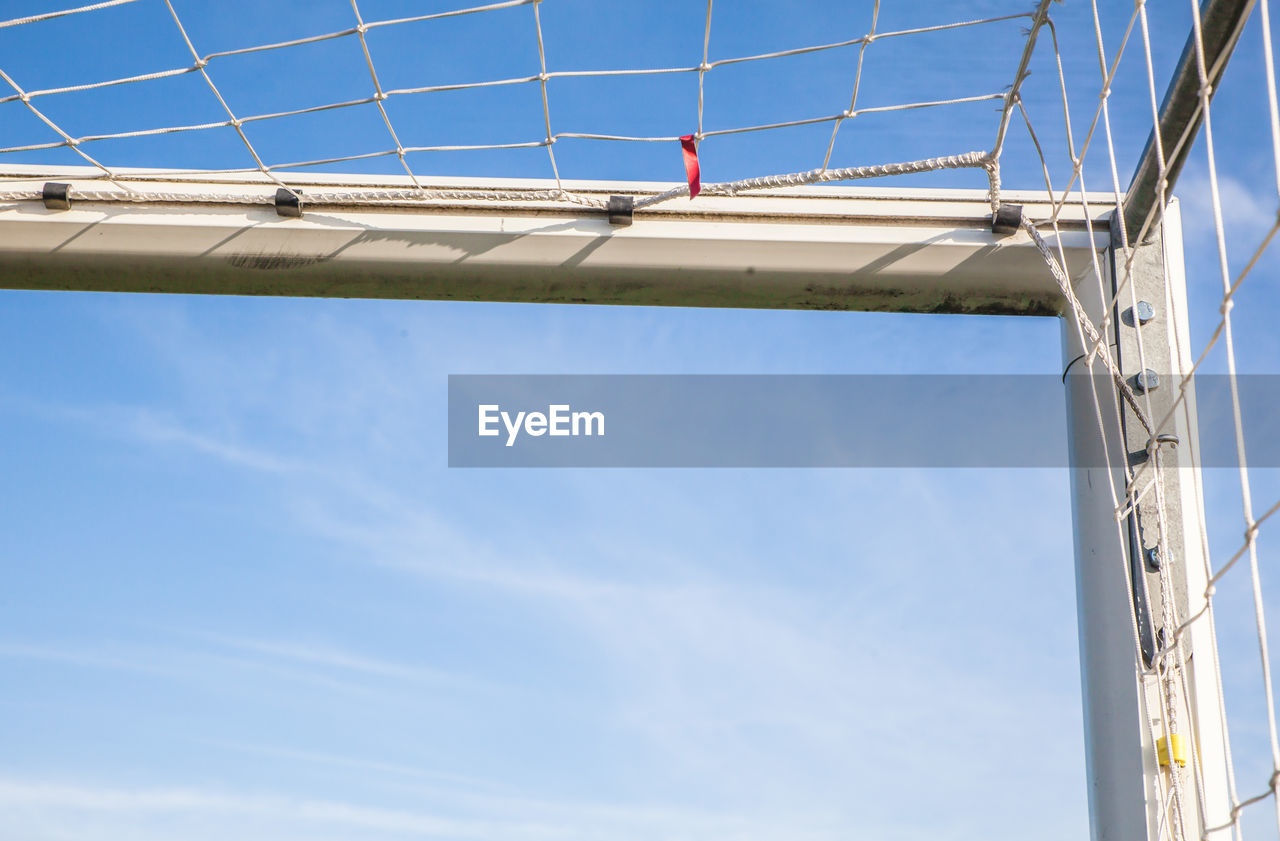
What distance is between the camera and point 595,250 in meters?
1.47

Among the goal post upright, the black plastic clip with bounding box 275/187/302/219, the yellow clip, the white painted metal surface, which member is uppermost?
the black plastic clip with bounding box 275/187/302/219

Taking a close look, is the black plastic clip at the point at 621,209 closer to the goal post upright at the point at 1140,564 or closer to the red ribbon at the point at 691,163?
the red ribbon at the point at 691,163

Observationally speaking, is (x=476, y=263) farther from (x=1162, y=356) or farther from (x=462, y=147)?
(x=1162, y=356)

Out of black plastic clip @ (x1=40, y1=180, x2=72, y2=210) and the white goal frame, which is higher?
black plastic clip @ (x1=40, y1=180, x2=72, y2=210)

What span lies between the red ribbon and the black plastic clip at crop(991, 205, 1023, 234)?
39 cm

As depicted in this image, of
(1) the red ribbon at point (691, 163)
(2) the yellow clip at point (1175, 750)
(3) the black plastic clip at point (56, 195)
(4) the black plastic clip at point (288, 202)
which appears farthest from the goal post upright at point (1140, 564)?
(3) the black plastic clip at point (56, 195)

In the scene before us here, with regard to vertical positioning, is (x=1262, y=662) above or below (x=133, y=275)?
below

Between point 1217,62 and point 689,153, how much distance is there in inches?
23.4

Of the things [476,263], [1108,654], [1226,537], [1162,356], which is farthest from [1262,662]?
[476,263]

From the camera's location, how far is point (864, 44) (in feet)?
4.41

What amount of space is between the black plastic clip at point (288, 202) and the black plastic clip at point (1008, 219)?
35.7 inches

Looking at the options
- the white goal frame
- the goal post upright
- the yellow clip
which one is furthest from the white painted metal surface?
the yellow clip

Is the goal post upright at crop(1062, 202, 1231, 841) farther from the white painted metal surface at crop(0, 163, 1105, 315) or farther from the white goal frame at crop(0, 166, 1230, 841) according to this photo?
the white painted metal surface at crop(0, 163, 1105, 315)

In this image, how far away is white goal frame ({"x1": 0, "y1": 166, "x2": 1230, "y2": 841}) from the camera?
145cm
